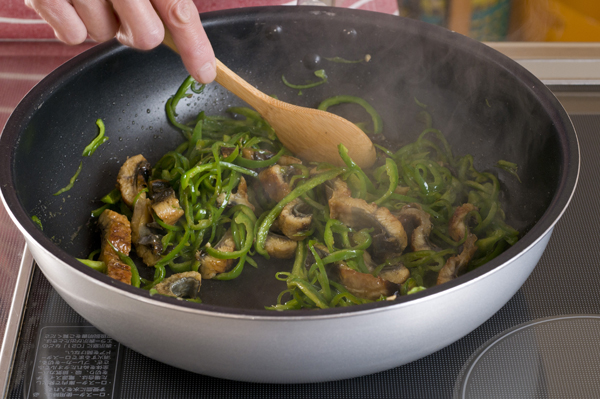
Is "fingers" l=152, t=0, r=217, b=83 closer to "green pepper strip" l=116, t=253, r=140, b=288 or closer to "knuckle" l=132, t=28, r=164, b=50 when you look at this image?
"knuckle" l=132, t=28, r=164, b=50

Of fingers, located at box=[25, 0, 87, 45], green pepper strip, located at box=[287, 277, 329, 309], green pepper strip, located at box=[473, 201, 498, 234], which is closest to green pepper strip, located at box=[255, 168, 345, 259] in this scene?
green pepper strip, located at box=[287, 277, 329, 309]

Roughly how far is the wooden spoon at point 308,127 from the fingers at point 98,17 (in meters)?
0.30

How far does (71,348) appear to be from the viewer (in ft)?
3.80

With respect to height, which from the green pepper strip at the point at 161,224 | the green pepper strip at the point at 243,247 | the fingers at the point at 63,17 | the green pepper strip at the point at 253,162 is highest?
the fingers at the point at 63,17

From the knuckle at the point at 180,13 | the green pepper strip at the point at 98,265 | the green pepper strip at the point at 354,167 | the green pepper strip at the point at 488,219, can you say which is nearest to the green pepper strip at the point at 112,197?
the green pepper strip at the point at 98,265

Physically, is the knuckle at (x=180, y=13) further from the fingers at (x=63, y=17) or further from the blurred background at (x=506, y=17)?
the blurred background at (x=506, y=17)

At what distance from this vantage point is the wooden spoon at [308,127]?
4.89 feet

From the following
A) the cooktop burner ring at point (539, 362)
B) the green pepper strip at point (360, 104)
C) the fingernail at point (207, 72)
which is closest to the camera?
the cooktop burner ring at point (539, 362)

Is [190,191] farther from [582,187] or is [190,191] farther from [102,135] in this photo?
[582,187]

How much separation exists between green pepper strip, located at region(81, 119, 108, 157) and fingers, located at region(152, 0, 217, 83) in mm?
420

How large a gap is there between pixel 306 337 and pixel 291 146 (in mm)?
918

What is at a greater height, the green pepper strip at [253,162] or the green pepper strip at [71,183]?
the green pepper strip at [71,183]

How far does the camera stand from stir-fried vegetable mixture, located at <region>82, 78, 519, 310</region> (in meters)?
1.31

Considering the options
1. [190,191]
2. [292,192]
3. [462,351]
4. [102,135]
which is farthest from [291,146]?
[462,351]
